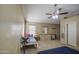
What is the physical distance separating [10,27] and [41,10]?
1.96 feet

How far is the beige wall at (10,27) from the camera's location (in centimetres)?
166

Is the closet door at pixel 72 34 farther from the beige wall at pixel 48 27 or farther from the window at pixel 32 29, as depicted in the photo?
the window at pixel 32 29

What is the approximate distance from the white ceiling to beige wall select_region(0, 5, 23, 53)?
0.45ft

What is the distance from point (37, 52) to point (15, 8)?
82 centimetres

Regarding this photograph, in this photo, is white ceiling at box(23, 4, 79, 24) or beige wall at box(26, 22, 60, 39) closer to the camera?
white ceiling at box(23, 4, 79, 24)

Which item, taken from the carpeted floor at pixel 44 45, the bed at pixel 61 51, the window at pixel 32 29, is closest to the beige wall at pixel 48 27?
the window at pixel 32 29

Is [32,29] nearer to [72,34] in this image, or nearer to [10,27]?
[10,27]

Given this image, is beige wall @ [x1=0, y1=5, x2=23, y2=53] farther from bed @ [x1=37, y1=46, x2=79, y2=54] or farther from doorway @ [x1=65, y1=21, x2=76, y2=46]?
doorway @ [x1=65, y1=21, x2=76, y2=46]

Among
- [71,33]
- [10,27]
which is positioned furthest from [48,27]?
[10,27]

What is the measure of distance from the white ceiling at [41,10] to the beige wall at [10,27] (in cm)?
14

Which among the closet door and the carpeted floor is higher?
the closet door

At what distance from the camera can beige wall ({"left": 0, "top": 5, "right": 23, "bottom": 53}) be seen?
1.66 metres

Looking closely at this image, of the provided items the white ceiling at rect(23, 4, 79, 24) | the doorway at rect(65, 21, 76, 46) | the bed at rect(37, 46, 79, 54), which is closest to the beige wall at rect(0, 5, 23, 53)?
the white ceiling at rect(23, 4, 79, 24)
